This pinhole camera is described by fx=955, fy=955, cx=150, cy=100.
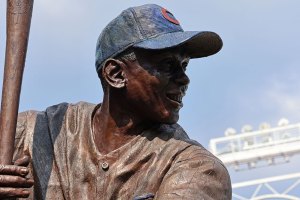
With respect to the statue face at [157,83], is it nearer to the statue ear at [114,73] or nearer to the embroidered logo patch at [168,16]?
the statue ear at [114,73]

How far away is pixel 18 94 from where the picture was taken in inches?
177

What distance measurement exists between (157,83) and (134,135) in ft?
1.13

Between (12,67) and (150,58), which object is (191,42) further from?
(12,67)

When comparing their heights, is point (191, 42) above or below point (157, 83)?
above

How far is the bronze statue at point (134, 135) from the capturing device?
Answer: 14.7 feet

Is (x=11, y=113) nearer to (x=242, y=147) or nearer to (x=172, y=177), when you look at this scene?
(x=172, y=177)

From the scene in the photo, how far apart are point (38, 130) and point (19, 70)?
0.41 meters

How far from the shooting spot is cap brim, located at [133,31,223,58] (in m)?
4.49

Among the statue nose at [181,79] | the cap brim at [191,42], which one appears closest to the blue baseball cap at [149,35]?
the cap brim at [191,42]

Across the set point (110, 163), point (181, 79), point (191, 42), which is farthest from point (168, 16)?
point (110, 163)

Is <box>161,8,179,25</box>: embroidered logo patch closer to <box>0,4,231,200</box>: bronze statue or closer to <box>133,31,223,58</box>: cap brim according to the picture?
<box>0,4,231,200</box>: bronze statue

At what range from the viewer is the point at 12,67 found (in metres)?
4.54

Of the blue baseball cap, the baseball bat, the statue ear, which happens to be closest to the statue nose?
the blue baseball cap

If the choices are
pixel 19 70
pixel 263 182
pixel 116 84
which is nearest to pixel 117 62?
pixel 116 84
